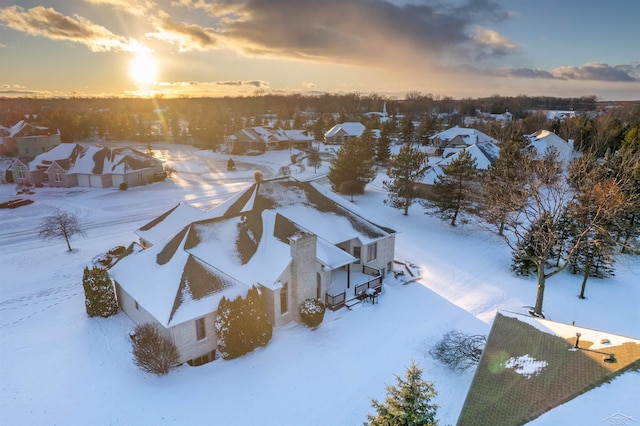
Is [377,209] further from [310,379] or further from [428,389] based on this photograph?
[428,389]

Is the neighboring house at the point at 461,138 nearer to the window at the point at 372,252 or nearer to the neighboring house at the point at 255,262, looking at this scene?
the window at the point at 372,252

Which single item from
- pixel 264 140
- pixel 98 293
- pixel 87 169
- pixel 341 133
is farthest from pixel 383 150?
pixel 98 293

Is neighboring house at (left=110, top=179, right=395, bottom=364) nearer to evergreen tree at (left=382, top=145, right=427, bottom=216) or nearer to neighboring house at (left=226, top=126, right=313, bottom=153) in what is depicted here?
evergreen tree at (left=382, top=145, right=427, bottom=216)

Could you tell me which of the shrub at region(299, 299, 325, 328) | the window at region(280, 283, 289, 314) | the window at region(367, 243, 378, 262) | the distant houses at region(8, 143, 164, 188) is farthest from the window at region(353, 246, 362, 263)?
the distant houses at region(8, 143, 164, 188)

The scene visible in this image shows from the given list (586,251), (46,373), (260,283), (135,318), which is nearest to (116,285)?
(135,318)

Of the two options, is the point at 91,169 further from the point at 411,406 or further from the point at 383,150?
the point at 411,406

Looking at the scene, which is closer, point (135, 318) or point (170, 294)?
point (170, 294)

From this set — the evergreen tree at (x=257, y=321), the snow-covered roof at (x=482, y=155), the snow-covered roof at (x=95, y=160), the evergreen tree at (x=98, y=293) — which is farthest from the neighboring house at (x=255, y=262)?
the snow-covered roof at (x=95, y=160)
